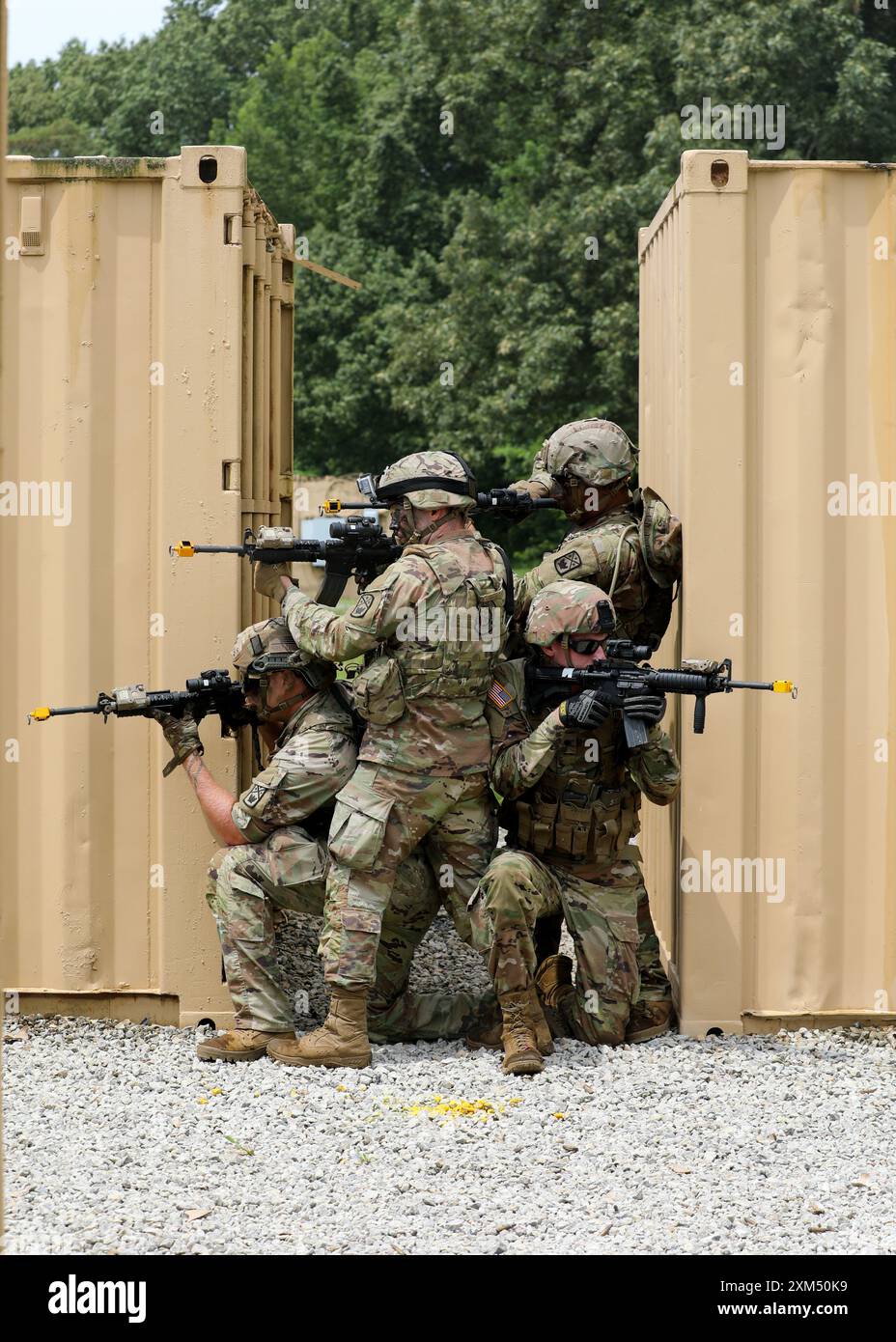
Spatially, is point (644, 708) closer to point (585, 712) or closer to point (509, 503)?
point (585, 712)

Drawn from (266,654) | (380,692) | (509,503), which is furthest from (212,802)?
(509,503)

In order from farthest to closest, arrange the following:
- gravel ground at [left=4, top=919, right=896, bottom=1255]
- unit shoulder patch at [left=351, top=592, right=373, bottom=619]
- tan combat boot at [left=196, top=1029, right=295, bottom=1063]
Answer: tan combat boot at [left=196, top=1029, right=295, bottom=1063] < unit shoulder patch at [left=351, top=592, right=373, bottom=619] < gravel ground at [left=4, top=919, right=896, bottom=1255]

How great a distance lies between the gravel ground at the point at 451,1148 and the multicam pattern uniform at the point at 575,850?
282 millimetres

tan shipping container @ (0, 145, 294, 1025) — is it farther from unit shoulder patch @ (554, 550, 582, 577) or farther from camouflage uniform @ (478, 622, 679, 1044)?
unit shoulder patch @ (554, 550, 582, 577)

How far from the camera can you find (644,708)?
5.38 meters

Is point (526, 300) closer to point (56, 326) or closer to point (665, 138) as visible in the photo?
point (665, 138)

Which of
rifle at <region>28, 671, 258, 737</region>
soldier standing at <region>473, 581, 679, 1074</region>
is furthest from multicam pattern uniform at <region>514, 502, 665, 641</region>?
rifle at <region>28, 671, 258, 737</region>

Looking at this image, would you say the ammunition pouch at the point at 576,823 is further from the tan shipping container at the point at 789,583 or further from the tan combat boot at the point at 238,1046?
the tan combat boot at the point at 238,1046

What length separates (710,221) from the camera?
5.77 m

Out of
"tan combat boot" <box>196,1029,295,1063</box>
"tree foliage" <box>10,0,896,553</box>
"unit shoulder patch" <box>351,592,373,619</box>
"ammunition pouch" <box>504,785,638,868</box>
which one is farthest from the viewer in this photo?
"tree foliage" <box>10,0,896,553</box>

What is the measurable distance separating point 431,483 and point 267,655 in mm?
849

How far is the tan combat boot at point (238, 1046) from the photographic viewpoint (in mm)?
5590

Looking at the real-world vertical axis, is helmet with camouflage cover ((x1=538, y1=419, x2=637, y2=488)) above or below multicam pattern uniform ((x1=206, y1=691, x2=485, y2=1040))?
above

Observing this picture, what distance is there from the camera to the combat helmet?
5723 mm
